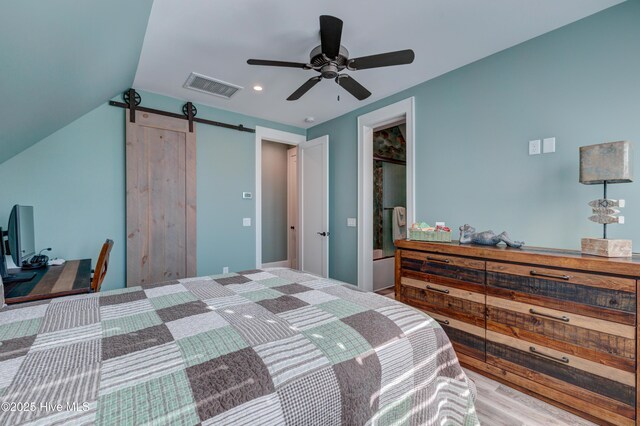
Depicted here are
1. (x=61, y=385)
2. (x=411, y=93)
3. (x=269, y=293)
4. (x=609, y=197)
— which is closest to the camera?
(x=61, y=385)

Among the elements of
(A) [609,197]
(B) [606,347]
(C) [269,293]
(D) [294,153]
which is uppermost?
(D) [294,153]

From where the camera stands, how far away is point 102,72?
222cm

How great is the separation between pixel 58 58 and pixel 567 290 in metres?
3.29

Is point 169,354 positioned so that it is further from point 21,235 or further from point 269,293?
point 21,235

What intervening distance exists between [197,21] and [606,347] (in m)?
3.29

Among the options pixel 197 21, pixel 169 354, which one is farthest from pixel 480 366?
pixel 197 21

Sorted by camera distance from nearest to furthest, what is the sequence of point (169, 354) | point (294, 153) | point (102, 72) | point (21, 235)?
point (169, 354)
point (21, 235)
point (102, 72)
point (294, 153)

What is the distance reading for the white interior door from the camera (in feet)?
13.1

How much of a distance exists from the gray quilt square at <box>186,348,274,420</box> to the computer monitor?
2158 millimetres

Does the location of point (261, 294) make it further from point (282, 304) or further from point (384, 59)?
point (384, 59)

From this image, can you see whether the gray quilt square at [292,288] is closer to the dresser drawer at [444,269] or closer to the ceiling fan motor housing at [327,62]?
the dresser drawer at [444,269]

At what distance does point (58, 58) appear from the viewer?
1.56 m

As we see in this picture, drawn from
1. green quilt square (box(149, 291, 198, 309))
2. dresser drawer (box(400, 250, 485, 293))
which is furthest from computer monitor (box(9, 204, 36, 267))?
dresser drawer (box(400, 250, 485, 293))

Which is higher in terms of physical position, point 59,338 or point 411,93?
point 411,93
